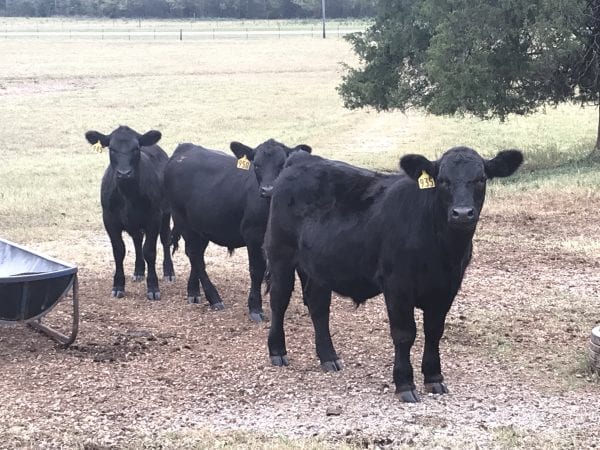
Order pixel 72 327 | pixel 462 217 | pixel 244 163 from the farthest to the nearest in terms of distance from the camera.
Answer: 1. pixel 244 163
2. pixel 72 327
3. pixel 462 217

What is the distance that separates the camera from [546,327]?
376 inches

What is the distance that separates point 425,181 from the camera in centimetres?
729

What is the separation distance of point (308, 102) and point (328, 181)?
32891mm

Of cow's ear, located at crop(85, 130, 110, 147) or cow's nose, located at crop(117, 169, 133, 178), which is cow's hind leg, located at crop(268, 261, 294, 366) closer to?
cow's nose, located at crop(117, 169, 133, 178)

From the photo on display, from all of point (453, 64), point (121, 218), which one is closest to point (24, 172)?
point (453, 64)

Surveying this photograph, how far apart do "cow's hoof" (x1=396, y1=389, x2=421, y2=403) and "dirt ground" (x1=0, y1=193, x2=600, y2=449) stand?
7 centimetres

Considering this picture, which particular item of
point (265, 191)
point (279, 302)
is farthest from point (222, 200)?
point (279, 302)

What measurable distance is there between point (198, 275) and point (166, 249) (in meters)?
1.34

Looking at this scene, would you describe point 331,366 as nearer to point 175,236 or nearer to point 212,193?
point 212,193

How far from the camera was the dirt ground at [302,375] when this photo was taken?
6906 millimetres

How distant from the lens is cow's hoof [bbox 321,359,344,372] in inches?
329

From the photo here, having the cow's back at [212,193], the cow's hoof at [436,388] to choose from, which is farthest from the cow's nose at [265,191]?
the cow's hoof at [436,388]

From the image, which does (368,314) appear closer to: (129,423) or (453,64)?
(129,423)

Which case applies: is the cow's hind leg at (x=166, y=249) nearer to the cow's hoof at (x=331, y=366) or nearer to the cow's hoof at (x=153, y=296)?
the cow's hoof at (x=153, y=296)
